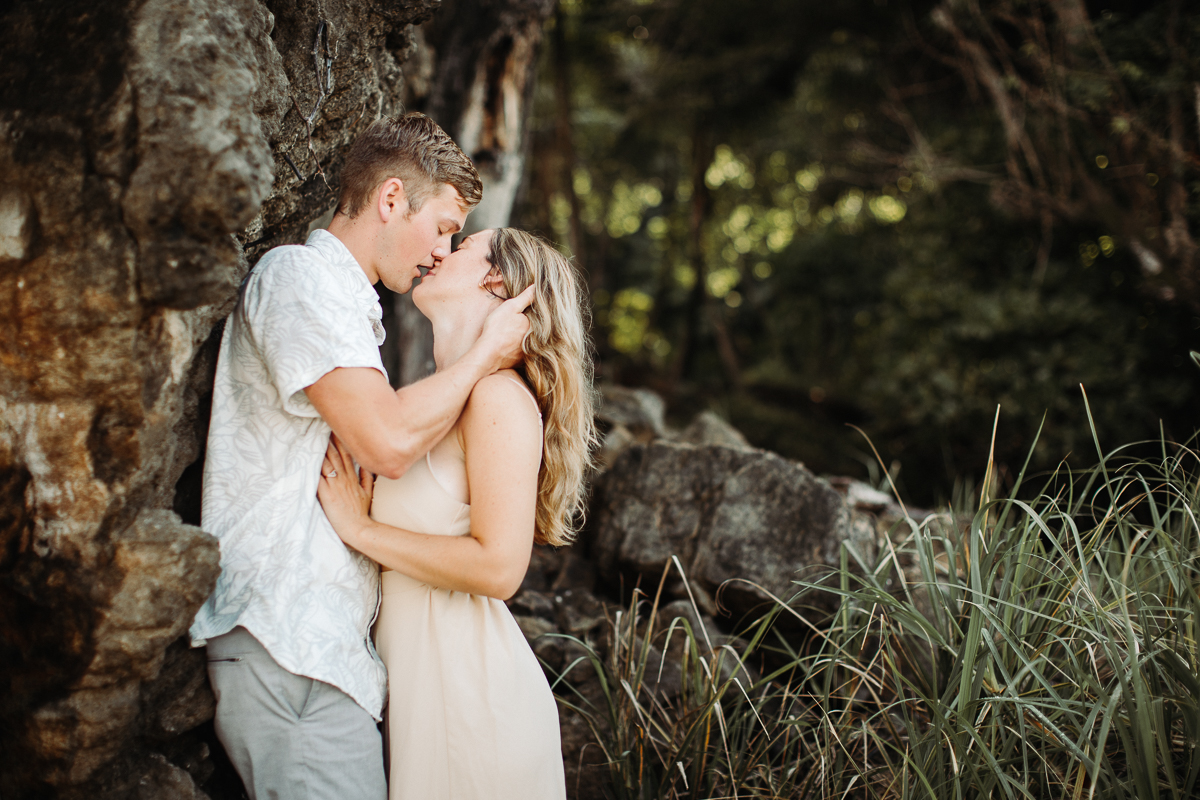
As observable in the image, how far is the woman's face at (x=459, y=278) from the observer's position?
81.8 inches

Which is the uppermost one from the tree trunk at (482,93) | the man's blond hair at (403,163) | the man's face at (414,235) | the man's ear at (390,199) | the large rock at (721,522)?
the tree trunk at (482,93)

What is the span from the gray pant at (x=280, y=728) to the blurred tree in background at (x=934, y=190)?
3452 millimetres

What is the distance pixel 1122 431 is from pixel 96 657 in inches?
294

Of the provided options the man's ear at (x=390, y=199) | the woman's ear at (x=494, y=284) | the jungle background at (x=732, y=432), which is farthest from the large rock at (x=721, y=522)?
the man's ear at (x=390, y=199)

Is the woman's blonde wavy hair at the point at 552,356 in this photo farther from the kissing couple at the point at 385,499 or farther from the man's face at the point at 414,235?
the man's face at the point at 414,235

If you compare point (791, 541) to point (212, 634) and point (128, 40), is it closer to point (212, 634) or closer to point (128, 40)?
point (212, 634)

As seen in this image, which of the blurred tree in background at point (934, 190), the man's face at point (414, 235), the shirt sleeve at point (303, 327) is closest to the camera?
the shirt sleeve at point (303, 327)

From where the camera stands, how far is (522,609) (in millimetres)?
3318

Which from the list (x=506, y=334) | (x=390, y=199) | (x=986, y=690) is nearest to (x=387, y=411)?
(x=506, y=334)

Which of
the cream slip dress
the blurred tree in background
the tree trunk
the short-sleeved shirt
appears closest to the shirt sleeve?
the short-sleeved shirt

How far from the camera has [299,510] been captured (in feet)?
5.78

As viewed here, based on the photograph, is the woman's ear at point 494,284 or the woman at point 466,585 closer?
the woman at point 466,585

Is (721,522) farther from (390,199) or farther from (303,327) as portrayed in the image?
(303,327)

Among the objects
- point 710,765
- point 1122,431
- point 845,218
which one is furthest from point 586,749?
point 845,218
